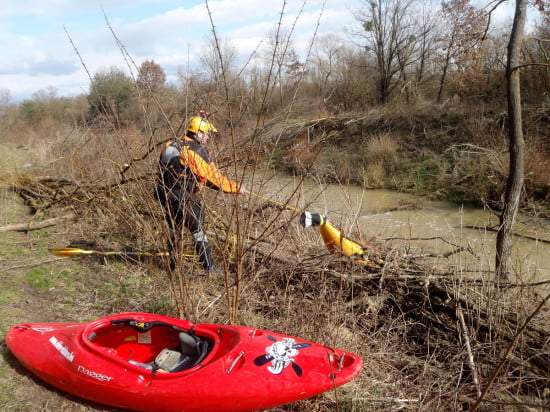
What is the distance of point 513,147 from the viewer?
15.1 feet

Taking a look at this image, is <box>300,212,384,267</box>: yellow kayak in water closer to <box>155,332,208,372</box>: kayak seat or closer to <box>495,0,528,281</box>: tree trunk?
<box>495,0,528,281</box>: tree trunk

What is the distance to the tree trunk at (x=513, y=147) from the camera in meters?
4.39

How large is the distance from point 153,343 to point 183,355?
0.31m

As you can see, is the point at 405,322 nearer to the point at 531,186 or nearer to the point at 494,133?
the point at 531,186

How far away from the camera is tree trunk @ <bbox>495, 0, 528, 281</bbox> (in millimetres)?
4387

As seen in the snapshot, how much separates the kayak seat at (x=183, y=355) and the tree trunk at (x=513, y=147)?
320 centimetres

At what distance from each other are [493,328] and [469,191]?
8495mm

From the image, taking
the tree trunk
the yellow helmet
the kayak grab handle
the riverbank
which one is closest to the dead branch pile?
the tree trunk

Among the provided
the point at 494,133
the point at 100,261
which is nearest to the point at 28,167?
the point at 100,261

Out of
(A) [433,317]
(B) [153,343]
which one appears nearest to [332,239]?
(A) [433,317]

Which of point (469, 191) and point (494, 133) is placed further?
point (494, 133)

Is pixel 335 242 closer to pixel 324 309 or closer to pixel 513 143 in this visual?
pixel 324 309

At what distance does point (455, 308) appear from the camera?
411 centimetres

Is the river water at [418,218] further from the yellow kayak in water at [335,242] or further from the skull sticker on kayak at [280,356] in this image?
the skull sticker on kayak at [280,356]
